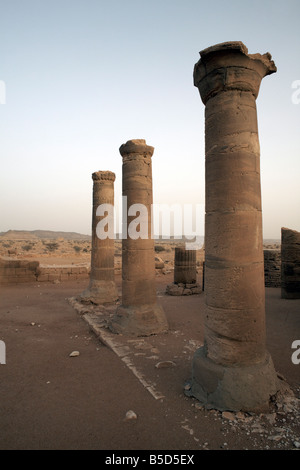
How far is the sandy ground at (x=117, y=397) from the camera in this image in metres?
3.34

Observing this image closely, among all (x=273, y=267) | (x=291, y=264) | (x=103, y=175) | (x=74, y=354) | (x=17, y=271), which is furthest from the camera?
(x=17, y=271)

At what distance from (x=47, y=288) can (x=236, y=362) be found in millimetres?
12240

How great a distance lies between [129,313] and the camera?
7.45 metres

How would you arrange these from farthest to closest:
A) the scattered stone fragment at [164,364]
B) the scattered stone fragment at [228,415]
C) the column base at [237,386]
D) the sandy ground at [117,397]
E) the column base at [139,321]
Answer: the column base at [139,321], the scattered stone fragment at [164,364], the column base at [237,386], the scattered stone fragment at [228,415], the sandy ground at [117,397]

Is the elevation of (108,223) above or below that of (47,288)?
above

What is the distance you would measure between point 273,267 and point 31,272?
12355mm

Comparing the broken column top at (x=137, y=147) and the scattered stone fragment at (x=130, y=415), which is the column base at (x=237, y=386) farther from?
the broken column top at (x=137, y=147)

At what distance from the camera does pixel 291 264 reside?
10.7 m

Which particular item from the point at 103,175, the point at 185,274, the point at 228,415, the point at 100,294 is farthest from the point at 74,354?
the point at 185,274

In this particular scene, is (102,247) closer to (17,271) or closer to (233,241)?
(17,271)

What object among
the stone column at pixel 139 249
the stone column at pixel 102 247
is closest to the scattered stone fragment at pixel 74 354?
the stone column at pixel 139 249

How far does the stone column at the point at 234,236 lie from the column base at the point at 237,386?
0.04 feet

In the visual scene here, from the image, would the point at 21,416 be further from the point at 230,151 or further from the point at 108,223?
the point at 108,223

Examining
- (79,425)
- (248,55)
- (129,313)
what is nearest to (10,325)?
(129,313)
